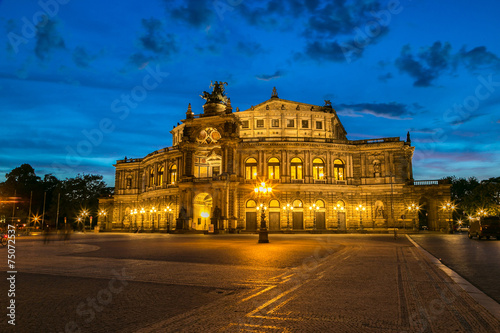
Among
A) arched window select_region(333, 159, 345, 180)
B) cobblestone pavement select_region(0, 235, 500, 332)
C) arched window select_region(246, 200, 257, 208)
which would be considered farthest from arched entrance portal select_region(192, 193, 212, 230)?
cobblestone pavement select_region(0, 235, 500, 332)

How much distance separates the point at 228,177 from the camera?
55.1 metres

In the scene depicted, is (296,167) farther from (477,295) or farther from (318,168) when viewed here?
(477,295)

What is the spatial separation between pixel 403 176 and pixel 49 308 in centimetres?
5924

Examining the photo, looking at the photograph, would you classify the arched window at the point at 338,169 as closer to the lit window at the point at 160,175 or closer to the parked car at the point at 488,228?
the parked car at the point at 488,228

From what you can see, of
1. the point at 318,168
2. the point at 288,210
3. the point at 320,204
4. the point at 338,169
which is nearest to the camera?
the point at 288,210

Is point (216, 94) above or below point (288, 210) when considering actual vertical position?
above

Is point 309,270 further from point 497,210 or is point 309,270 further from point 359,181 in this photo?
point 497,210

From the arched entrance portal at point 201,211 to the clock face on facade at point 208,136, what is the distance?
8.82 metres

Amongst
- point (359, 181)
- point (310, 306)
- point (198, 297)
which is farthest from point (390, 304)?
point (359, 181)

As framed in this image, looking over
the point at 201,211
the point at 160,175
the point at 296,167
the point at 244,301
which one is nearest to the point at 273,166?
the point at 296,167

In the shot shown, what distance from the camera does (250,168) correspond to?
5941 cm

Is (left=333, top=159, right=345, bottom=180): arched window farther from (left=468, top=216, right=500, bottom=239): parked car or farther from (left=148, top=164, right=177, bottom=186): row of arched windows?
(left=148, top=164, right=177, bottom=186): row of arched windows

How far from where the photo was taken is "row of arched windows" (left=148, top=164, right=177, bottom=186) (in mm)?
64812

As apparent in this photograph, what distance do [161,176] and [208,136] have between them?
1458 centimetres
